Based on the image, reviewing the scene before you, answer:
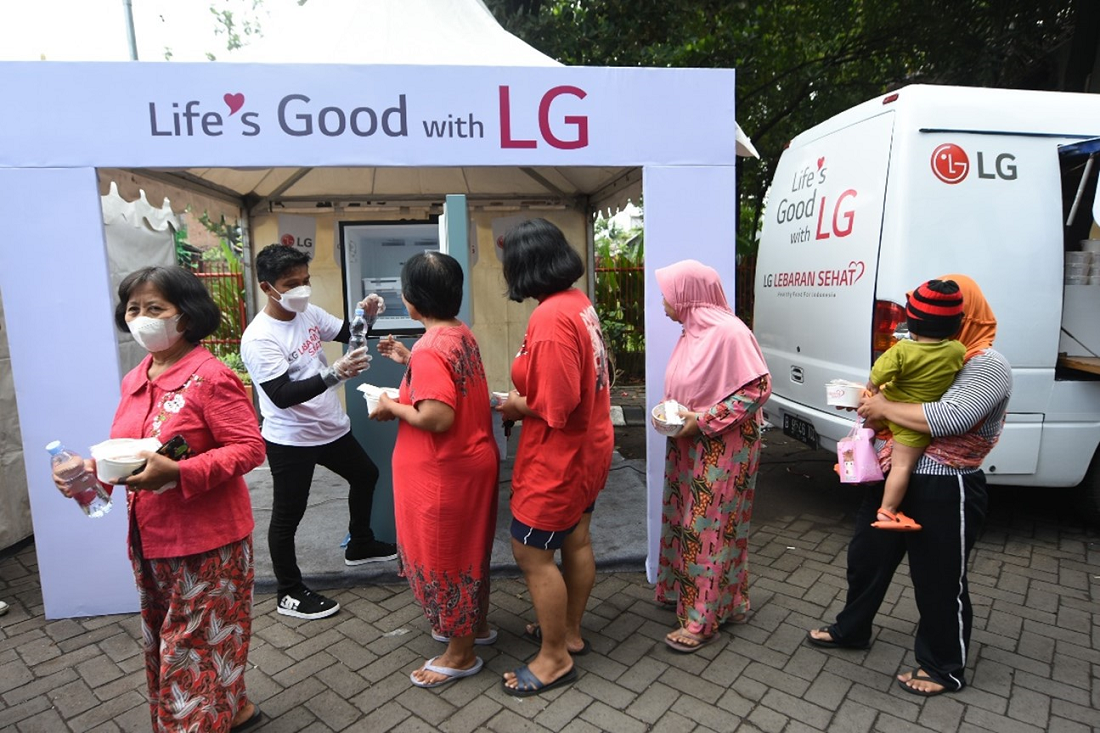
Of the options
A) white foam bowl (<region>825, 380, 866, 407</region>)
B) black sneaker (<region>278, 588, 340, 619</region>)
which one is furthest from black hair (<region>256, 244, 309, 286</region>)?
white foam bowl (<region>825, 380, 866, 407</region>)

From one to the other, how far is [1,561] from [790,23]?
9.19m

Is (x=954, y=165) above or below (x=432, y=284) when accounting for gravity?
above

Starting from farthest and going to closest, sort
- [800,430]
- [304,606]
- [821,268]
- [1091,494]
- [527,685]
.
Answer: [800,430], [821,268], [1091,494], [304,606], [527,685]

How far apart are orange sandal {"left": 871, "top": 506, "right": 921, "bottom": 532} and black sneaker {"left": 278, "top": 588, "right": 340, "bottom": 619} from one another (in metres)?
2.51

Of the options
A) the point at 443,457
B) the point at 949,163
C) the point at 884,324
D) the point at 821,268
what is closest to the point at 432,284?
the point at 443,457

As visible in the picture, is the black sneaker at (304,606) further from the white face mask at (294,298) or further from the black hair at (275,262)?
the black hair at (275,262)

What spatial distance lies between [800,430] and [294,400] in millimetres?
3200

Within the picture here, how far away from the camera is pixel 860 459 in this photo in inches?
99.0

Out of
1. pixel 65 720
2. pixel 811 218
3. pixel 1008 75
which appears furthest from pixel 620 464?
pixel 1008 75

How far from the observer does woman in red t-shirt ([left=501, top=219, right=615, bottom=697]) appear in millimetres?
2293

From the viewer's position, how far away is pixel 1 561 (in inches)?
155

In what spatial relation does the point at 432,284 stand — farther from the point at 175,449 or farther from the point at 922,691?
the point at 922,691

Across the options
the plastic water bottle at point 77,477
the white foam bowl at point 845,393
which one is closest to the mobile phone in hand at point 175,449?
the plastic water bottle at point 77,477

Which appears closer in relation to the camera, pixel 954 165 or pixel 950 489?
pixel 950 489
